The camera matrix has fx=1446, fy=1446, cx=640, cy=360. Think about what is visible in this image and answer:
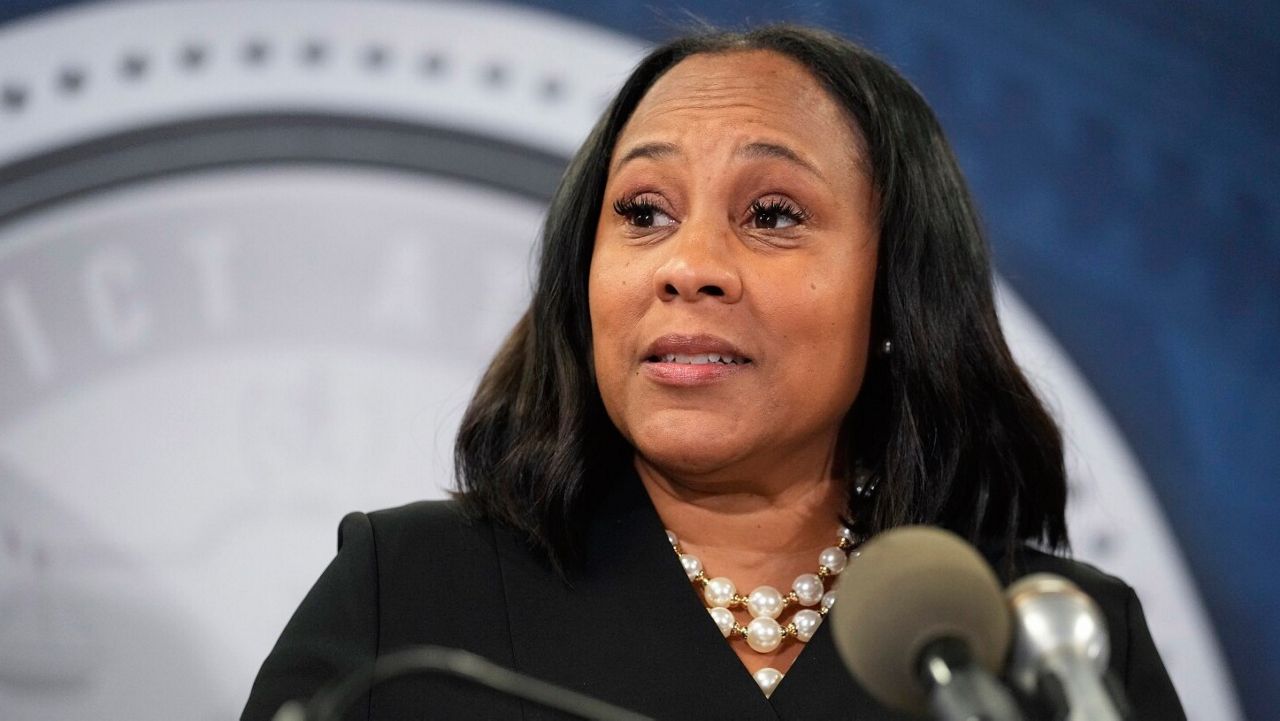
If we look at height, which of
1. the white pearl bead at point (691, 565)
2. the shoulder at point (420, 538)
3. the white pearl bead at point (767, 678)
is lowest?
the white pearl bead at point (767, 678)

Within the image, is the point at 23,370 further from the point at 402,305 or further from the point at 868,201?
the point at 868,201

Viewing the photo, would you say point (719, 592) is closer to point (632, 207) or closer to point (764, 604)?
point (764, 604)

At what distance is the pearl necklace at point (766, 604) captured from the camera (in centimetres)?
156

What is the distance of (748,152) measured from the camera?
1591 mm

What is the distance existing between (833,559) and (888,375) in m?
0.24

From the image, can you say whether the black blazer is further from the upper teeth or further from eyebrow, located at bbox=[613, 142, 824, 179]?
eyebrow, located at bbox=[613, 142, 824, 179]

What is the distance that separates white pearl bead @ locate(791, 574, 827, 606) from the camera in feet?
5.27

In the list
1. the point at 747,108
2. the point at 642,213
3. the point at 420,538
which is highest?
the point at 747,108

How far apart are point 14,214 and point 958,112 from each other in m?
1.41

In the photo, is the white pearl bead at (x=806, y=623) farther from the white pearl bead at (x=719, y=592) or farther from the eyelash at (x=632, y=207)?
the eyelash at (x=632, y=207)

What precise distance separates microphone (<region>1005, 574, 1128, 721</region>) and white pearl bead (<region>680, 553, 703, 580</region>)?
720 millimetres

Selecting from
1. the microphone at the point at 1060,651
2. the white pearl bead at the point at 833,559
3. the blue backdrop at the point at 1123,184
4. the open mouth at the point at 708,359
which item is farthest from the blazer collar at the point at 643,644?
the blue backdrop at the point at 1123,184

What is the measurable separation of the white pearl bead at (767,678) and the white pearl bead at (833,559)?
0.16 metres

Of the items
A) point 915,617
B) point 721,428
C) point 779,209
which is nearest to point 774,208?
point 779,209
